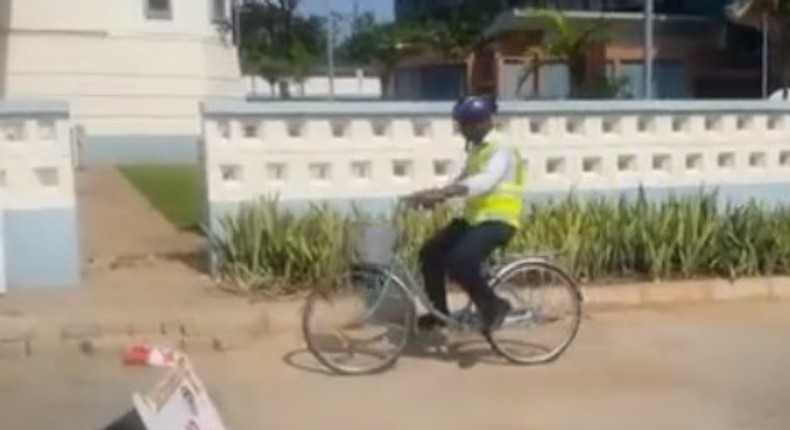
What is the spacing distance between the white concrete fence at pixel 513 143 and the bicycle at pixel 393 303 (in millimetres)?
1920

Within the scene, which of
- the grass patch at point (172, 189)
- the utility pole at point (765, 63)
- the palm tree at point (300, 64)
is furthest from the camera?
the palm tree at point (300, 64)

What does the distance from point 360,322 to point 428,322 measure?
1.58 ft

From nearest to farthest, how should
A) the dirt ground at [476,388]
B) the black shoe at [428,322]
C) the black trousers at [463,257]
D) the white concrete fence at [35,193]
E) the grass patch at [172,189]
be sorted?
the dirt ground at [476,388], the black trousers at [463,257], the black shoe at [428,322], the white concrete fence at [35,193], the grass patch at [172,189]

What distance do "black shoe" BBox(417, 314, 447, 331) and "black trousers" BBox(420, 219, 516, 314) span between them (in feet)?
0.25

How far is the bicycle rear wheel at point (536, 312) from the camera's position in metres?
7.62

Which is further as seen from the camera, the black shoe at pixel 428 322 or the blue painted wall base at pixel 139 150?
the blue painted wall base at pixel 139 150

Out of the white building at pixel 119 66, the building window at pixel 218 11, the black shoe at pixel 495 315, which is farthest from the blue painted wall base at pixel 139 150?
the black shoe at pixel 495 315

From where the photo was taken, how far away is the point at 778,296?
32.3ft

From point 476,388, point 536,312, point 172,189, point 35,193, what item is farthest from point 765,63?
point 476,388

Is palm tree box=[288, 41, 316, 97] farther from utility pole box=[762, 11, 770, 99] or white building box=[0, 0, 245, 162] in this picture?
white building box=[0, 0, 245, 162]

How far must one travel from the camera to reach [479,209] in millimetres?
7332

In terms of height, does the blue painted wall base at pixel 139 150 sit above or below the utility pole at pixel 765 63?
below

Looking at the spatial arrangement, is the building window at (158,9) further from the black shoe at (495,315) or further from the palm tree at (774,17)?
Answer: the black shoe at (495,315)

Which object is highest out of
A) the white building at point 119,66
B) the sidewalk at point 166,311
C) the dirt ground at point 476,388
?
the white building at point 119,66
